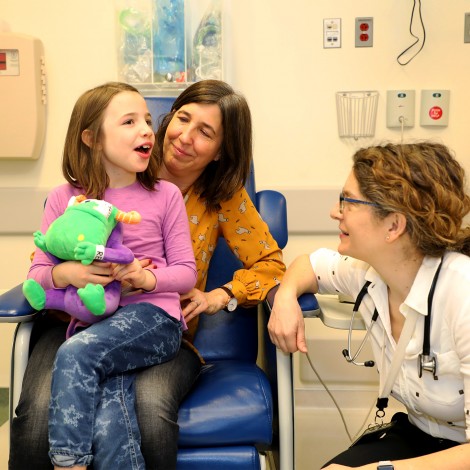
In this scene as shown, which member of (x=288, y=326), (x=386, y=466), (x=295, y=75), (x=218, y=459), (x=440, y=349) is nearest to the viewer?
(x=386, y=466)

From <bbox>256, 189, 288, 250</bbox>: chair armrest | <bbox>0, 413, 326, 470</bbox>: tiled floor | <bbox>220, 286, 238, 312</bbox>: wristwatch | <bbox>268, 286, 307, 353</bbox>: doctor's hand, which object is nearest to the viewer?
<bbox>268, 286, 307, 353</bbox>: doctor's hand

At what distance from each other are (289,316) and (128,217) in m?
0.47

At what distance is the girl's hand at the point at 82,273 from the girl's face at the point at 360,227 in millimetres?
567

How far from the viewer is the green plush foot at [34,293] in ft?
5.37

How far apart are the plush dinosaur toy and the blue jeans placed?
55 millimetres

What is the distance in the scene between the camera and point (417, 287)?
5.03ft

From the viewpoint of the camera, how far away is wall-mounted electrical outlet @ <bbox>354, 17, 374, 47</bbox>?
2600mm

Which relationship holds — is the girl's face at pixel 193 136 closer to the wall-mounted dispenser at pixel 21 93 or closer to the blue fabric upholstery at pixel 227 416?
the blue fabric upholstery at pixel 227 416

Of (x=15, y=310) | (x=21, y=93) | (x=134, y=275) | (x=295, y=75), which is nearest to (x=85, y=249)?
(x=134, y=275)

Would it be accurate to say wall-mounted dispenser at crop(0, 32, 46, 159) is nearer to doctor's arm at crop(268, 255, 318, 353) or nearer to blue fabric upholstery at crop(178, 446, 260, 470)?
doctor's arm at crop(268, 255, 318, 353)

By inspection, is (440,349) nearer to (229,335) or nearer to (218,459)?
(218,459)

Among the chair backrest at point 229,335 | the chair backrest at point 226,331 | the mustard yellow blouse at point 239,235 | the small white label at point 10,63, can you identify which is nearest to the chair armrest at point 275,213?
the chair backrest at point 226,331

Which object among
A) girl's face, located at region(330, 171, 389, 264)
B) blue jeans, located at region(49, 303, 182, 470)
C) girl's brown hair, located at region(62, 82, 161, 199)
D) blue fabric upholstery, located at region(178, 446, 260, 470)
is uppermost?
girl's brown hair, located at region(62, 82, 161, 199)

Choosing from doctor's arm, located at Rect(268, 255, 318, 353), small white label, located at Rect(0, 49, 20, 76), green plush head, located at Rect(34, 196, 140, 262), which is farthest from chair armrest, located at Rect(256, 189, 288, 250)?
small white label, located at Rect(0, 49, 20, 76)
